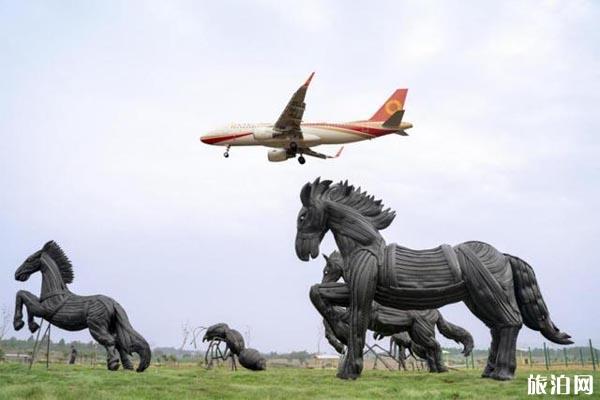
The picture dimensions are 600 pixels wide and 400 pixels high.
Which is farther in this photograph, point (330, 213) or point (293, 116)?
point (293, 116)

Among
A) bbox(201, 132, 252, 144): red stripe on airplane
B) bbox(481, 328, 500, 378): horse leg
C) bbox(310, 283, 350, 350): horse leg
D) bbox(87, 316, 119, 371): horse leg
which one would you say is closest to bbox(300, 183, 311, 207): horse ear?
bbox(310, 283, 350, 350): horse leg

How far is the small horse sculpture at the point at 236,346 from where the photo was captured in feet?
52.4

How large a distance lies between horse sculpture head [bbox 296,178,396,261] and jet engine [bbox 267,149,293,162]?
21.4 meters

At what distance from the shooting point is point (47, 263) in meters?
13.5

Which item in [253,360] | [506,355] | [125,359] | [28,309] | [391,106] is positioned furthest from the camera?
[391,106]

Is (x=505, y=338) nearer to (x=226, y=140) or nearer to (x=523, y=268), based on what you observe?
(x=523, y=268)

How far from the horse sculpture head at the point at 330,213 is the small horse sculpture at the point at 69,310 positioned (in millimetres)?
4858

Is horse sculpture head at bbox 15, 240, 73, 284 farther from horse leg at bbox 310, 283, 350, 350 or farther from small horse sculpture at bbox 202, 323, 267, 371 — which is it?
horse leg at bbox 310, 283, 350, 350

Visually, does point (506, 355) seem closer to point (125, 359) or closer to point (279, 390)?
point (279, 390)

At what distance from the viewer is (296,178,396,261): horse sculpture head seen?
8.91m

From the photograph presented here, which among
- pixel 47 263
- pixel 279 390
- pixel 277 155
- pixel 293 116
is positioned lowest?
pixel 279 390

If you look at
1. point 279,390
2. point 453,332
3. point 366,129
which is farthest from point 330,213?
point 366,129

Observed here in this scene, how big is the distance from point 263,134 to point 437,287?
23.5 metres

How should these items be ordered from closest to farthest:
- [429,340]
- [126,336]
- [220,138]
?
[429,340]
[126,336]
[220,138]
